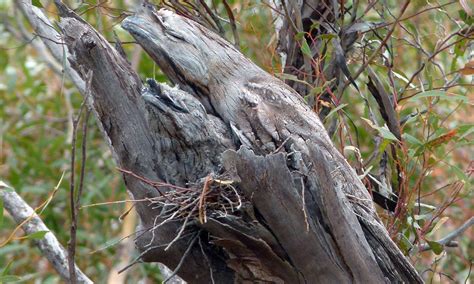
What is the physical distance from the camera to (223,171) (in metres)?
1.66

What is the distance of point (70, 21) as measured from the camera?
173 centimetres

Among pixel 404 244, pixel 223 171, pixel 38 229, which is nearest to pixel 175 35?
pixel 223 171

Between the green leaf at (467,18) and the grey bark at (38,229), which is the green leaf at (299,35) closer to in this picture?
the green leaf at (467,18)

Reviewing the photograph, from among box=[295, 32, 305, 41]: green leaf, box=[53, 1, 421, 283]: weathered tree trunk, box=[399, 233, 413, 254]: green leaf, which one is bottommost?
box=[399, 233, 413, 254]: green leaf

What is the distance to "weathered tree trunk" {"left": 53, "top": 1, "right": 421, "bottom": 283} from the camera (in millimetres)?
1581

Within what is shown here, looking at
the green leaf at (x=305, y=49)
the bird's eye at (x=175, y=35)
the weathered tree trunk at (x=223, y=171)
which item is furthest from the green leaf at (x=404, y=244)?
the bird's eye at (x=175, y=35)

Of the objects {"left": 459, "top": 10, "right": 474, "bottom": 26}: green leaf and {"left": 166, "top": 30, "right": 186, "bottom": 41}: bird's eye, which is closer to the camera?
{"left": 166, "top": 30, "right": 186, "bottom": 41}: bird's eye

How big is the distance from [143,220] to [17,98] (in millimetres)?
2755

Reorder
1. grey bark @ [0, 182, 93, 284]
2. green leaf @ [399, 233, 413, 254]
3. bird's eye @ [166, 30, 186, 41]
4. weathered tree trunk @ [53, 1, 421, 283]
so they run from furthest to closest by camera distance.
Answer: grey bark @ [0, 182, 93, 284]
green leaf @ [399, 233, 413, 254]
bird's eye @ [166, 30, 186, 41]
weathered tree trunk @ [53, 1, 421, 283]

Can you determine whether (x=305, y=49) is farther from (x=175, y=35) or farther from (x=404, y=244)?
(x=404, y=244)

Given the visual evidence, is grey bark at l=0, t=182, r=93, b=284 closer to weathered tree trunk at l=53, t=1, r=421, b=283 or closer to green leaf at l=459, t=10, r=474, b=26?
weathered tree trunk at l=53, t=1, r=421, b=283

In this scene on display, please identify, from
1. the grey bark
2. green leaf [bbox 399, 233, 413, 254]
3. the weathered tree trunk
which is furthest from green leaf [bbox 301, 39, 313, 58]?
the grey bark

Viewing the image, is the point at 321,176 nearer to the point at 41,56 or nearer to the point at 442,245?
the point at 442,245

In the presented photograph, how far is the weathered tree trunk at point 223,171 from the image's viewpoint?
158 cm
